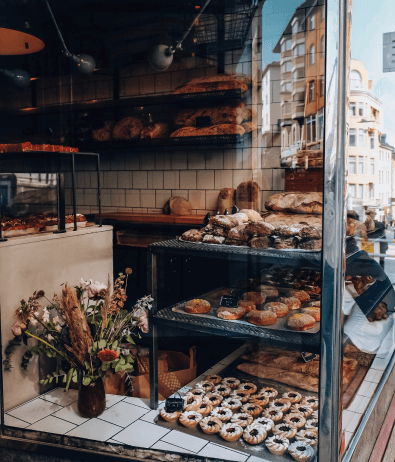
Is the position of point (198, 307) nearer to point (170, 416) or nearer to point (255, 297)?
point (255, 297)

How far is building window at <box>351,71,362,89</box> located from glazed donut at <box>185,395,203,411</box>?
1.23 meters

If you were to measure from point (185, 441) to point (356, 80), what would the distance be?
132 cm

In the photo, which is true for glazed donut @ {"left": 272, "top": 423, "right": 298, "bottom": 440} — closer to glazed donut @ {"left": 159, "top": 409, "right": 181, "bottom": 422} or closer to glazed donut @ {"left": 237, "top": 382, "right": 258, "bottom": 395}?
glazed donut @ {"left": 237, "top": 382, "right": 258, "bottom": 395}

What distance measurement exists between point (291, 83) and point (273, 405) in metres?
1.14

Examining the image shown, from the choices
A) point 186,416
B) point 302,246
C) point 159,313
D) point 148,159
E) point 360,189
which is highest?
point 148,159

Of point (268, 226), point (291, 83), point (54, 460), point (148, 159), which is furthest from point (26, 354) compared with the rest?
point (291, 83)

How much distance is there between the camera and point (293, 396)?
160 centimetres

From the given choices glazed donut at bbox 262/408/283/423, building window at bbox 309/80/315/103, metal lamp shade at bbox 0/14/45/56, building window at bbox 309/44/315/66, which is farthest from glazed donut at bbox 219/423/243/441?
metal lamp shade at bbox 0/14/45/56

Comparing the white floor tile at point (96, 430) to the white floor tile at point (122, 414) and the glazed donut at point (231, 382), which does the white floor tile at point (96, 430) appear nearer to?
the white floor tile at point (122, 414)

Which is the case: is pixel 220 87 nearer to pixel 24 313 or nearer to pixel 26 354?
pixel 24 313

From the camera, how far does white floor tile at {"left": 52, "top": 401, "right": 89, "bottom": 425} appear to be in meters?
1.66

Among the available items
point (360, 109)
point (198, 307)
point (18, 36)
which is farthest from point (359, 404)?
point (18, 36)

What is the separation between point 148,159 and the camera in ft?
5.80

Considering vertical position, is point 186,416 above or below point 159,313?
below
